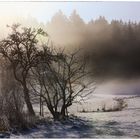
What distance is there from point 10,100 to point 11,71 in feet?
0.89

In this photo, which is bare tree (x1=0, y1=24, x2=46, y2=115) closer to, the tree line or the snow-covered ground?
the tree line

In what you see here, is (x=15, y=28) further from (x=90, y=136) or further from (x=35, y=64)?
(x=90, y=136)

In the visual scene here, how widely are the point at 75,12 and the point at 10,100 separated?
99cm

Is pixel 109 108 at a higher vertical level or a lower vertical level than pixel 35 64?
lower

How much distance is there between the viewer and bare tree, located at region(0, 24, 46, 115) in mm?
4945

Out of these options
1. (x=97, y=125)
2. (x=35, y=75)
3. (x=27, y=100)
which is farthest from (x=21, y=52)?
(x=97, y=125)

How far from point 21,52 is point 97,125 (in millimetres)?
928

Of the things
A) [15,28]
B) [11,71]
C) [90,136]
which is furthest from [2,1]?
[90,136]

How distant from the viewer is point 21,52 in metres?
4.96

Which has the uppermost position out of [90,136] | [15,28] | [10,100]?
[15,28]

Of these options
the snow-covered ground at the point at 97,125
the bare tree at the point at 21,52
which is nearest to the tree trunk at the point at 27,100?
the bare tree at the point at 21,52

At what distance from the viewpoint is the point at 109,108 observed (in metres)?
5.02

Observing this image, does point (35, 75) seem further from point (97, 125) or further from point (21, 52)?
point (97, 125)

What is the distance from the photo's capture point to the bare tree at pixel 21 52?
495 centimetres
